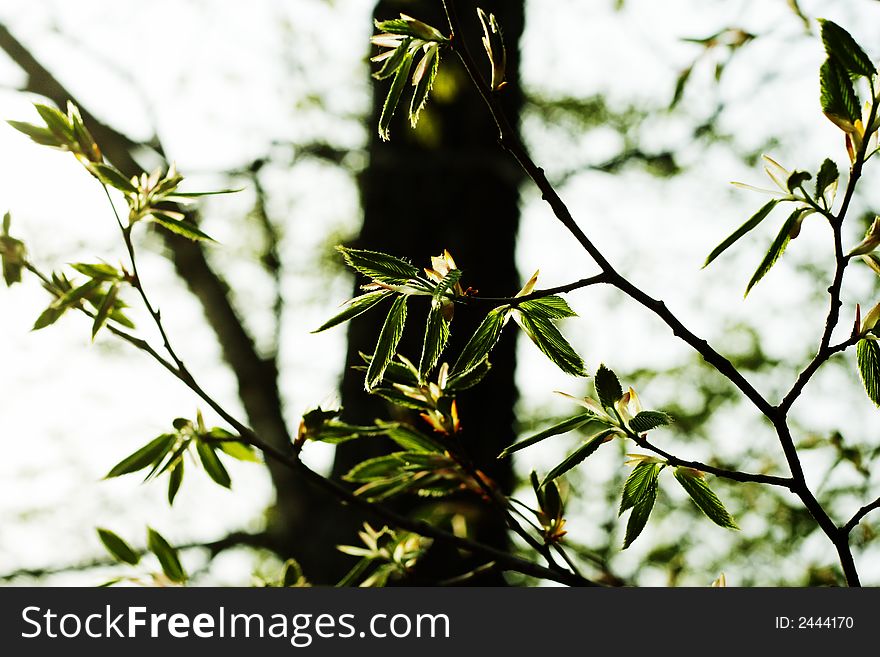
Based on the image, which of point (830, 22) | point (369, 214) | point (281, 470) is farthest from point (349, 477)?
point (281, 470)

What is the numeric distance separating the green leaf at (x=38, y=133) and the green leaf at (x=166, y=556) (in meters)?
0.40

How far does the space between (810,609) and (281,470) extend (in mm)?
1892

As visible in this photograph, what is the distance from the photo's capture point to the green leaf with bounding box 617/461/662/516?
0.56m

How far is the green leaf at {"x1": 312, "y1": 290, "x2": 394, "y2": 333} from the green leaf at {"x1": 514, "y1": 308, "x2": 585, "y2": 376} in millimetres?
115

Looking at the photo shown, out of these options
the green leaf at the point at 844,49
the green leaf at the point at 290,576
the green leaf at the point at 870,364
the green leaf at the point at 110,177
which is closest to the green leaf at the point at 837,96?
the green leaf at the point at 844,49

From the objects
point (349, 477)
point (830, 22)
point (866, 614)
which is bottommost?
point (866, 614)

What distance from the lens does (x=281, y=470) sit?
232 centimetres

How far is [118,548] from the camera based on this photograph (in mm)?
753

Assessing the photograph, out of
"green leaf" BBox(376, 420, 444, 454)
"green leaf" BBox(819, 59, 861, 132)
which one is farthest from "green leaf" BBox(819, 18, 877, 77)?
"green leaf" BBox(376, 420, 444, 454)

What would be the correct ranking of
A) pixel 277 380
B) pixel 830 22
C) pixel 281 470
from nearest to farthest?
pixel 830 22, pixel 281 470, pixel 277 380

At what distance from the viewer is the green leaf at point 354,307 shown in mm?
538

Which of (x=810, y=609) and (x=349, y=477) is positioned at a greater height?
(x=349, y=477)

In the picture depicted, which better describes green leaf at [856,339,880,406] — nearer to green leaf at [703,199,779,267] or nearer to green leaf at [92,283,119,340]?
green leaf at [703,199,779,267]

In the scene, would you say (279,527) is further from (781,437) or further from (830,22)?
(830,22)
